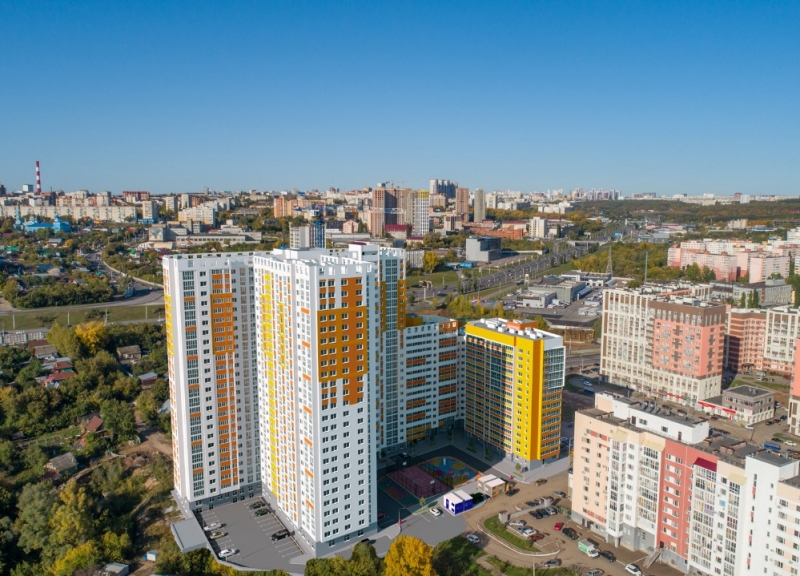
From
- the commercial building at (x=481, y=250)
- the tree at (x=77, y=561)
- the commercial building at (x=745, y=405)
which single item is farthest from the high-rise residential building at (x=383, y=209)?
the tree at (x=77, y=561)

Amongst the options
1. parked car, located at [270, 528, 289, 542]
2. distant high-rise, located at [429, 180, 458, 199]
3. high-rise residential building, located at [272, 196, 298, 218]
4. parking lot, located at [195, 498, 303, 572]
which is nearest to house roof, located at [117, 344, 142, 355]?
parking lot, located at [195, 498, 303, 572]

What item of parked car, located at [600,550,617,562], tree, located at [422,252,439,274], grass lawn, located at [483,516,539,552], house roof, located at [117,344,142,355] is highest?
tree, located at [422,252,439,274]

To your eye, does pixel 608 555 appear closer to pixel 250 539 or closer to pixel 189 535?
pixel 250 539

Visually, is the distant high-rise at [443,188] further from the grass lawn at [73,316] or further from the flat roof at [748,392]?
the flat roof at [748,392]

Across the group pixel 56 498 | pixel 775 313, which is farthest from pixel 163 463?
pixel 775 313

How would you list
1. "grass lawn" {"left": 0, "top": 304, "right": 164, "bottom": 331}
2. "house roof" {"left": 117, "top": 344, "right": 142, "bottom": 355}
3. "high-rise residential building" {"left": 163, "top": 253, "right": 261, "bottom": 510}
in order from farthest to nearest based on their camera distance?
1. "grass lawn" {"left": 0, "top": 304, "right": 164, "bottom": 331}
2. "house roof" {"left": 117, "top": 344, "right": 142, "bottom": 355}
3. "high-rise residential building" {"left": 163, "top": 253, "right": 261, "bottom": 510}

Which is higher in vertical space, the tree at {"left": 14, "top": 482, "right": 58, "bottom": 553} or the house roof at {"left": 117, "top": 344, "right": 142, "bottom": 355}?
the house roof at {"left": 117, "top": 344, "right": 142, "bottom": 355}

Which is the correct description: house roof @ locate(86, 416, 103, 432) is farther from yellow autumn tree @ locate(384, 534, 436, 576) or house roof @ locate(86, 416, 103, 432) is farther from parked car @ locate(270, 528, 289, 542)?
yellow autumn tree @ locate(384, 534, 436, 576)

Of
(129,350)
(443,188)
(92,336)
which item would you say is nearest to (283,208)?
(443,188)
